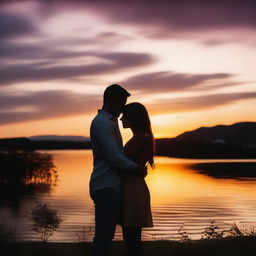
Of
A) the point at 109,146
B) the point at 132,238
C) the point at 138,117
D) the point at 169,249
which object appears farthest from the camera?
the point at 169,249

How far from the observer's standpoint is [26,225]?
24.8 metres

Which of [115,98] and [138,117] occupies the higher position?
[115,98]

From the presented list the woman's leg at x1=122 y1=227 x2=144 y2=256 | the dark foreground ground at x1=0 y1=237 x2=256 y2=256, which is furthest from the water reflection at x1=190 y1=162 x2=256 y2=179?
the woman's leg at x1=122 y1=227 x2=144 y2=256

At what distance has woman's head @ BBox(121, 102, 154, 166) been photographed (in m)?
5.84

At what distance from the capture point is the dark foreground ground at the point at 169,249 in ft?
26.4

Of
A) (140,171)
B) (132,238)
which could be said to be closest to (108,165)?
(140,171)

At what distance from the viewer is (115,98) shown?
5.73 metres

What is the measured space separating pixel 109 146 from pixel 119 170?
0.99 ft

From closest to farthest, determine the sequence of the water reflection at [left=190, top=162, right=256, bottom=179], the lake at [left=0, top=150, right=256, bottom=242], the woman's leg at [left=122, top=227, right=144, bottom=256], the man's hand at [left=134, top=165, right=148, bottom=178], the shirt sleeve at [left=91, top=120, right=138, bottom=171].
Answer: the shirt sleeve at [left=91, top=120, right=138, bottom=171]
the man's hand at [left=134, top=165, right=148, bottom=178]
the woman's leg at [left=122, top=227, right=144, bottom=256]
the lake at [left=0, top=150, right=256, bottom=242]
the water reflection at [left=190, top=162, right=256, bottom=179]

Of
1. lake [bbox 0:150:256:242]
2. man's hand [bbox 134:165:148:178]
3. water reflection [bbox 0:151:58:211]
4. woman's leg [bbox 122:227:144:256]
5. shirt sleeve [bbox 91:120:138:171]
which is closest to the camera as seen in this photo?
shirt sleeve [bbox 91:120:138:171]

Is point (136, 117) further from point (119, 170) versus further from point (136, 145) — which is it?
point (119, 170)

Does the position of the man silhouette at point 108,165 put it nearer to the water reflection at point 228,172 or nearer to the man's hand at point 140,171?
the man's hand at point 140,171

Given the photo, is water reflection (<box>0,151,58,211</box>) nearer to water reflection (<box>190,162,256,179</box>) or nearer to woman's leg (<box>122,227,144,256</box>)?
water reflection (<box>190,162,256,179</box>)

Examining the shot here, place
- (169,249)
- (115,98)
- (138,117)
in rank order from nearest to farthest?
1. (115,98)
2. (138,117)
3. (169,249)
